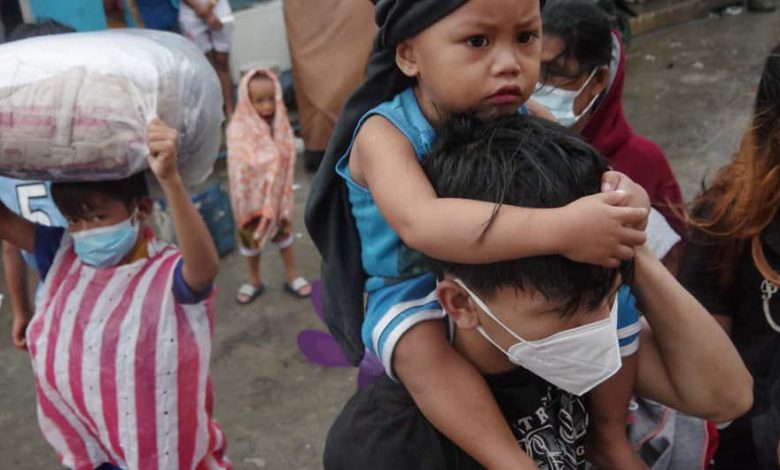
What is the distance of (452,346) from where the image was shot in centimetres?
144

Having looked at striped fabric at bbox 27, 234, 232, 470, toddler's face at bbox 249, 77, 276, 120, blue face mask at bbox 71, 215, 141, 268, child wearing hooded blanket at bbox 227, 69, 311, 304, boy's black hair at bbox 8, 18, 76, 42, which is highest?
boy's black hair at bbox 8, 18, 76, 42

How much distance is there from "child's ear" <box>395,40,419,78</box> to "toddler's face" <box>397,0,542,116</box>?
57 mm

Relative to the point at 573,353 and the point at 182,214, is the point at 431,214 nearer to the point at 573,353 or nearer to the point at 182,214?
the point at 573,353

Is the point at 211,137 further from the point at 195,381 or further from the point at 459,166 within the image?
the point at 459,166

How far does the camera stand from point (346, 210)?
1572 mm

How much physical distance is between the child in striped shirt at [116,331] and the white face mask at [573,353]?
975 mm

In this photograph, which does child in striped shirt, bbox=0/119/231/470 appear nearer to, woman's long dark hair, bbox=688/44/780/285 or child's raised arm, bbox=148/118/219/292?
child's raised arm, bbox=148/118/219/292

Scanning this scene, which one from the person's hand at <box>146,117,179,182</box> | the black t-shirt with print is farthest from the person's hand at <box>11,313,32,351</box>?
the black t-shirt with print

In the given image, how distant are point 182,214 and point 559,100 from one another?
107cm

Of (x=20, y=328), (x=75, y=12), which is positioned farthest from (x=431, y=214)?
(x=75, y=12)

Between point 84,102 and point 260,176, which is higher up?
point 84,102

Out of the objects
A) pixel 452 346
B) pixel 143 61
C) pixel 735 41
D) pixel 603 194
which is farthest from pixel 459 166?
pixel 735 41

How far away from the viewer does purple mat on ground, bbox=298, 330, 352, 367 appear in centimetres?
389

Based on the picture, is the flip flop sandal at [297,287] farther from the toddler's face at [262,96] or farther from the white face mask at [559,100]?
the white face mask at [559,100]
